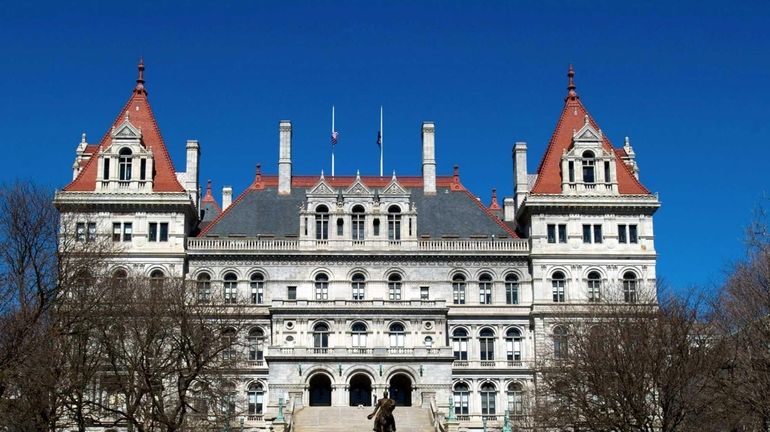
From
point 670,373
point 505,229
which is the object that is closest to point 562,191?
point 505,229

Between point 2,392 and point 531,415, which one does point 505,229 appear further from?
point 2,392

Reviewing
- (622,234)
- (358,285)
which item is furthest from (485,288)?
(622,234)

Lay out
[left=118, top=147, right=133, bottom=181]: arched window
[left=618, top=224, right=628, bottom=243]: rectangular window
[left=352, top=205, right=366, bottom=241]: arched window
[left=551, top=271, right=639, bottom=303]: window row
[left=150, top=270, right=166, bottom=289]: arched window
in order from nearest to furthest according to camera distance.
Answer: [left=150, top=270, right=166, bottom=289]: arched window < [left=551, top=271, right=639, bottom=303]: window row < [left=618, top=224, right=628, bottom=243]: rectangular window < [left=118, top=147, right=133, bottom=181]: arched window < [left=352, top=205, right=366, bottom=241]: arched window

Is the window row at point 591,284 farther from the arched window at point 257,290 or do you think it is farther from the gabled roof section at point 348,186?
the arched window at point 257,290

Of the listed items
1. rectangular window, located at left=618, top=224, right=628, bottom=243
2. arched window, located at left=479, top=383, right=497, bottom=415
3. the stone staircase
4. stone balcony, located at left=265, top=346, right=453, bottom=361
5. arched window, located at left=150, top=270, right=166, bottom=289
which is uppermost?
rectangular window, located at left=618, top=224, right=628, bottom=243

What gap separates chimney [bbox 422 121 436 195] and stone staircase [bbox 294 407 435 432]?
1979 centimetres

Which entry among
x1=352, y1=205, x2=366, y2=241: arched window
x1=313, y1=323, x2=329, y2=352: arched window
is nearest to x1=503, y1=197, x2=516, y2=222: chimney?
x1=352, y1=205, x2=366, y2=241: arched window

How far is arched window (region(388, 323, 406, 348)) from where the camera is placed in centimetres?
7744

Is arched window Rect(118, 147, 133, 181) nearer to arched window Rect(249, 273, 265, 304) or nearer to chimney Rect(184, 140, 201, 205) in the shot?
chimney Rect(184, 140, 201, 205)

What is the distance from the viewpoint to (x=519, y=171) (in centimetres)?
8506

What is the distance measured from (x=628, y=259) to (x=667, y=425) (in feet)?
72.8

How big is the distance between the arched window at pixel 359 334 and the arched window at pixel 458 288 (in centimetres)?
656

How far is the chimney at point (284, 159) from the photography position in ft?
281

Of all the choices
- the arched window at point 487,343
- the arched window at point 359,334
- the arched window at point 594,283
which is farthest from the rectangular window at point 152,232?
the arched window at point 594,283
